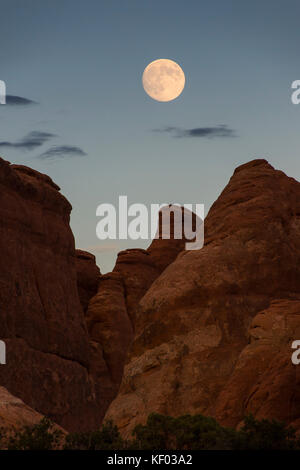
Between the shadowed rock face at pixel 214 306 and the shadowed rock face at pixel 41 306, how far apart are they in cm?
1426

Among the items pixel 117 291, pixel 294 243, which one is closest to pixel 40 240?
pixel 117 291

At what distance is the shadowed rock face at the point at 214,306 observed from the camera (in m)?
17.2

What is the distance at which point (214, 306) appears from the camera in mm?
18312

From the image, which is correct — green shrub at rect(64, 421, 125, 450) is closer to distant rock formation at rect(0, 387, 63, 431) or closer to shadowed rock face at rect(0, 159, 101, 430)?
distant rock formation at rect(0, 387, 63, 431)

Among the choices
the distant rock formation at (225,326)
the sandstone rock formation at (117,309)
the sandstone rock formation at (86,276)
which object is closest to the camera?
the distant rock formation at (225,326)

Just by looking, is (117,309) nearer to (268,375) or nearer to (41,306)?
(41,306)

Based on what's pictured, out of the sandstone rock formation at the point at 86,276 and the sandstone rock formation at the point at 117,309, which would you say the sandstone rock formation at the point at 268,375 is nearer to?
the sandstone rock formation at the point at 117,309

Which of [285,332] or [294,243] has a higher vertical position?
[294,243]

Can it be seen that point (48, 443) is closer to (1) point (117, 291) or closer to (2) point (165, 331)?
(2) point (165, 331)

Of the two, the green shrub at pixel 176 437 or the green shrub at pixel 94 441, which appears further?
the green shrub at pixel 94 441

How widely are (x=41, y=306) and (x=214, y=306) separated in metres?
19.1

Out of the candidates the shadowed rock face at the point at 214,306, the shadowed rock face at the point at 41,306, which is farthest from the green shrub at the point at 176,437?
the shadowed rock face at the point at 41,306
